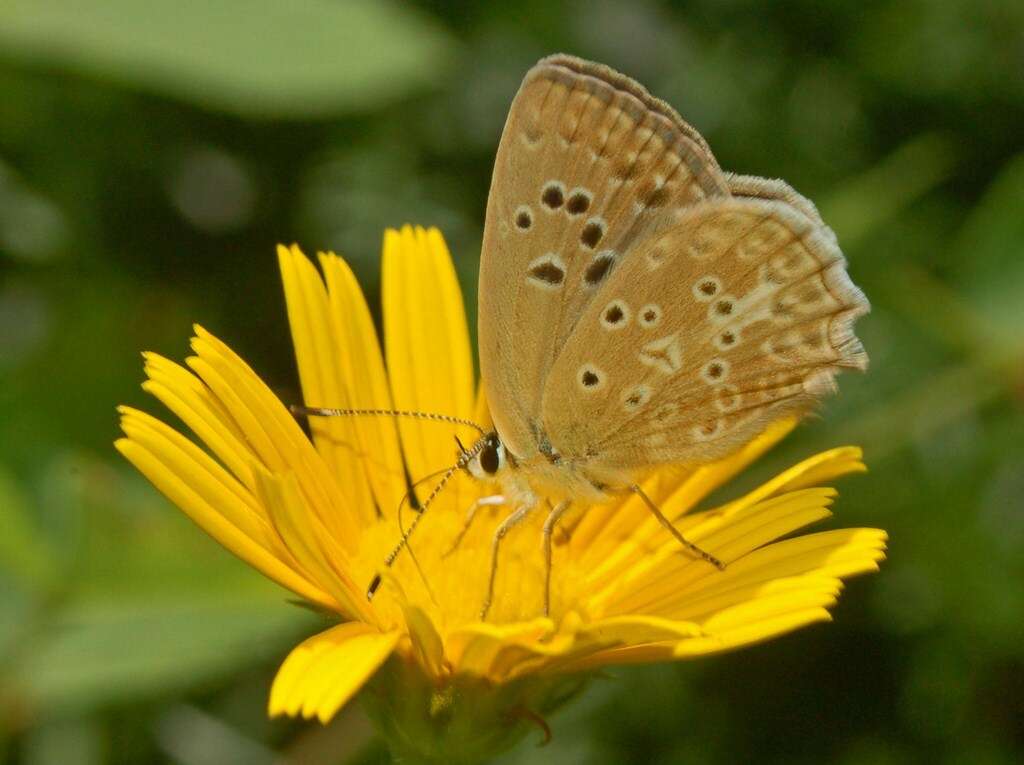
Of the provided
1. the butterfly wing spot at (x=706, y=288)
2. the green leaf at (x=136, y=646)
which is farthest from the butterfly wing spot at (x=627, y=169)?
the green leaf at (x=136, y=646)

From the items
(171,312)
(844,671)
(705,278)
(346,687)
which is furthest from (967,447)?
(346,687)

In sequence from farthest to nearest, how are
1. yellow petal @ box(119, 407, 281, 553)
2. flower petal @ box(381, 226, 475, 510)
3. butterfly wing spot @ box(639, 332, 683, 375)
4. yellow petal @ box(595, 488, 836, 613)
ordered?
flower petal @ box(381, 226, 475, 510), butterfly wing spot @ box(639, 332, 683, 375), yellow petal @ box(595, 488, 836, 613), yellow petal @ box(119, 407, 281, 553)

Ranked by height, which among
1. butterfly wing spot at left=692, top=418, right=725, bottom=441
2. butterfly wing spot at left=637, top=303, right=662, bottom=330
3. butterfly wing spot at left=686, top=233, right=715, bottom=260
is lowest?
butterfly wing spot at left=692, top=418, right=725, bottom=441

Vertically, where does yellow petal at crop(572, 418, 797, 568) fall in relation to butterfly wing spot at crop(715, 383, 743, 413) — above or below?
below

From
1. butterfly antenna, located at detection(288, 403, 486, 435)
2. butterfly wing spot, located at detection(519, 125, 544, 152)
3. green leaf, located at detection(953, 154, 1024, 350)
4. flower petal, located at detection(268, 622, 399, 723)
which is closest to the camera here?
flower petal, located at detection(268, 622, 399, 723)

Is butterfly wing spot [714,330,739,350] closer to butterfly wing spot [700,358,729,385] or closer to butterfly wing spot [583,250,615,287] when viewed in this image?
butterfly wing spot [700,358,729,385]

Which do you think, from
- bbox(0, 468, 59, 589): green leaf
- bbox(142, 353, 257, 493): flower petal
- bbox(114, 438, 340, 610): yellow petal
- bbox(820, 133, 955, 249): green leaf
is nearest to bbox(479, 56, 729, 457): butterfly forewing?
bbox(142, 353, 257, 493): flower petal

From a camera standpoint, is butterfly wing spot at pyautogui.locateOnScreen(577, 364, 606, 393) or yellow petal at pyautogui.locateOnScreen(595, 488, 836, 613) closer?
yellow petal at pyautogui.locateOnScreen(595, 488, 836, 613)

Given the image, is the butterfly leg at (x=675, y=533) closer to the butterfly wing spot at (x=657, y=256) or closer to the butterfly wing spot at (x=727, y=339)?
the butterfly wing spot at (x=727, y=339)
